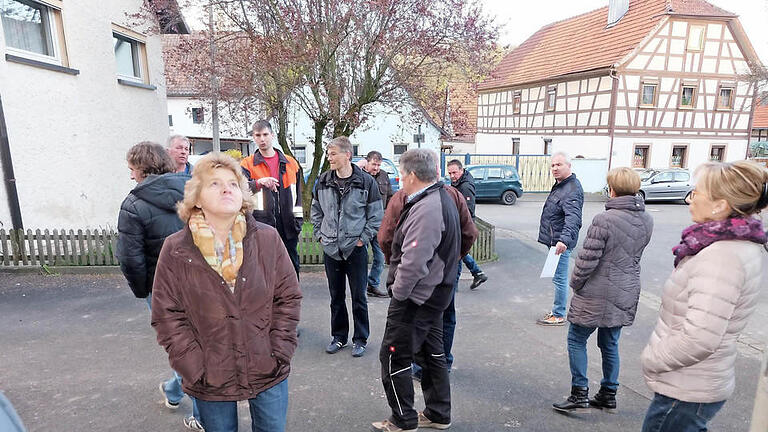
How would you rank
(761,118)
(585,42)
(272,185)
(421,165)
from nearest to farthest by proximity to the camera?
(421,165), (272,185), (585,42), (761,118)

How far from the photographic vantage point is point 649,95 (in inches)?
842

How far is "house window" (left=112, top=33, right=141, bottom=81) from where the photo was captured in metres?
10.1

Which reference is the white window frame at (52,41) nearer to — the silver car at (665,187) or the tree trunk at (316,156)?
the tree trunk at (316,156)

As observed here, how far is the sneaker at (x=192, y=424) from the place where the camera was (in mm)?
3127

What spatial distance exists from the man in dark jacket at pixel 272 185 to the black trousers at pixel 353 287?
0.64m

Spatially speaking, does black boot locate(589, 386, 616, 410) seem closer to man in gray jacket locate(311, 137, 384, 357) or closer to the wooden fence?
man in gray jacket locate(311, 137, 384, 357)

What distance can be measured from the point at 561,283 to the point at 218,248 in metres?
4.09

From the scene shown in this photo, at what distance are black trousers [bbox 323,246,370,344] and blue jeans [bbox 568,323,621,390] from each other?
192 cm

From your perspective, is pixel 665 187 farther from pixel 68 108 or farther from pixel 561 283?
pixel 68 108

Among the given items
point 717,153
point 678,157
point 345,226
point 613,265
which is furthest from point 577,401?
point 717,153

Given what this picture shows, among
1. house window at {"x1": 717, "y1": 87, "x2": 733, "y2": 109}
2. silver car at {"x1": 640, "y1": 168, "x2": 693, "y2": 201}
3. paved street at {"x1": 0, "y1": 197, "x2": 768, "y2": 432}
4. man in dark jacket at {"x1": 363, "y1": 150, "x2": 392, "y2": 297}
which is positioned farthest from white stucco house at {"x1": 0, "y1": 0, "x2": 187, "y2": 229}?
house window at {"x1": 717, "y1": 87, "x2": 733, "y2": 109}

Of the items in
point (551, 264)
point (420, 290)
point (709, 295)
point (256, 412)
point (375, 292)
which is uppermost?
point (709, 295)

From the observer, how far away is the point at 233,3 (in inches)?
327

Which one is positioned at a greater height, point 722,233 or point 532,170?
point 722,233
